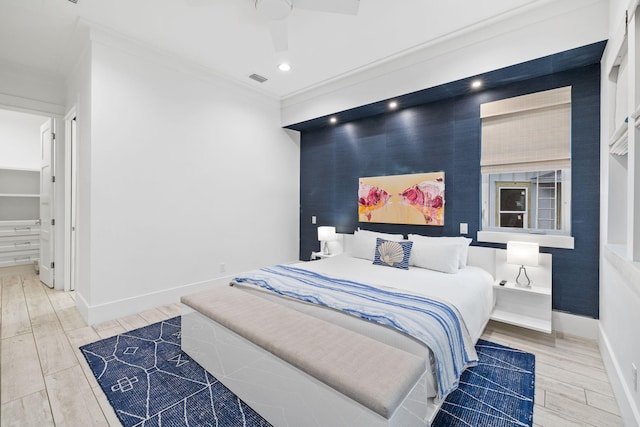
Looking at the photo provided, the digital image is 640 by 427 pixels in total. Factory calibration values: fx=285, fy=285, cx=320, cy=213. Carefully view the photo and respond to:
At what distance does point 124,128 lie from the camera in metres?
3.17

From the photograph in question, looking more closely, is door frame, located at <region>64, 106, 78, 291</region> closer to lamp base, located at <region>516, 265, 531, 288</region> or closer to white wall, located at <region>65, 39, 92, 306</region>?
white wall, located at <region>65, 39, 92, 306</region>

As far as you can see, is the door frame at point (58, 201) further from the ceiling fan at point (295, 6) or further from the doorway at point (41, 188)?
the ceiling fan at point (295, 6)

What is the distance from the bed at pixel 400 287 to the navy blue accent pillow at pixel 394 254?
0.04 ft

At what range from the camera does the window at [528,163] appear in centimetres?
289

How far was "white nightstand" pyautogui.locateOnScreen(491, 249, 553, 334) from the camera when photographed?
2773 mm

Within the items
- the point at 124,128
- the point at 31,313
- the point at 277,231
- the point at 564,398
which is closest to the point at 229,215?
the point at 277,231

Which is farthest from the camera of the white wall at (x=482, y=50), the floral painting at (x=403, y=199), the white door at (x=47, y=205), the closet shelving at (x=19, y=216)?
the closet shelving at (x=19, y=216)

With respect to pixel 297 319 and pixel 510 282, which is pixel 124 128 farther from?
pixel 510 282

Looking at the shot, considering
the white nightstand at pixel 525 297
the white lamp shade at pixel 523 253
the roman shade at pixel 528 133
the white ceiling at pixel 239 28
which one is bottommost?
the white nightstand at pixel 525 297

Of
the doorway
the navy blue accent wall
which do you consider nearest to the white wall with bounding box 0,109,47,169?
the doorway

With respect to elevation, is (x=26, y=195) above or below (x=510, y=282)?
above

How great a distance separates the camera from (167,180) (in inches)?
139

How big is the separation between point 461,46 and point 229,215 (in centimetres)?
355

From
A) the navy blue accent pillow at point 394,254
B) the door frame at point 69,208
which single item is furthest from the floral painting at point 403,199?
the door frame at point 69,208
